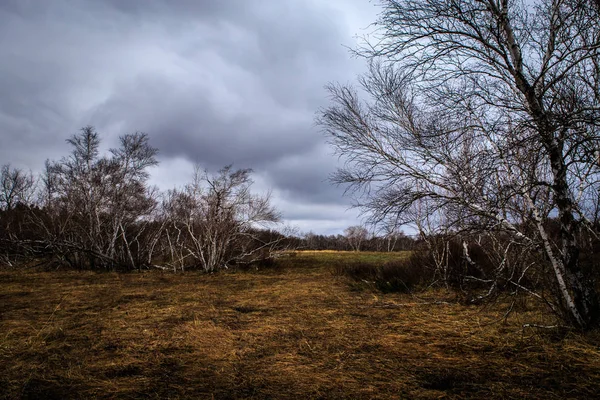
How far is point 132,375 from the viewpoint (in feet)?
10.5

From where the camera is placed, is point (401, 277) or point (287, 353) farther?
point (401, 277)

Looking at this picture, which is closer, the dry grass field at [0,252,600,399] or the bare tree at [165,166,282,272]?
the dry grass field at [0,252,600,399]

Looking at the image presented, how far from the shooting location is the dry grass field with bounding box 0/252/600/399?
2.83m

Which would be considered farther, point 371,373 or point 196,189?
point 196,189

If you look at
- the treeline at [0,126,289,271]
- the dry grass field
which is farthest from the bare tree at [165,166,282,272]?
the dry grass field

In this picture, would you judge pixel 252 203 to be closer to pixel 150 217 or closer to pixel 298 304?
pixel 150 217

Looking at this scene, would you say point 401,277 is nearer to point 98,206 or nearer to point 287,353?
point 287,353

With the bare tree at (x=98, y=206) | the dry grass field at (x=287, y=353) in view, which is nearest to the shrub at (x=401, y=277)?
the dry grass field at (x=287, y=353)

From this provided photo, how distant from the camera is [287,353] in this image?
12.5ft

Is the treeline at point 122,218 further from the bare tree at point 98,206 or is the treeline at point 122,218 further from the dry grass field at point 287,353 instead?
the dry grass field at point 287,353

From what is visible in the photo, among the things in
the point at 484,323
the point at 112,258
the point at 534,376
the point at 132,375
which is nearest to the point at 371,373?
the point at 534,376

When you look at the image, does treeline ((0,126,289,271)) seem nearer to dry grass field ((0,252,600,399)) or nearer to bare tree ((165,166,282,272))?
bare tree ((165,166,282,272))

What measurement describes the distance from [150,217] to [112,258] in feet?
10.7

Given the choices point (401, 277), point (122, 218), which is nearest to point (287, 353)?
point (401, 277)
